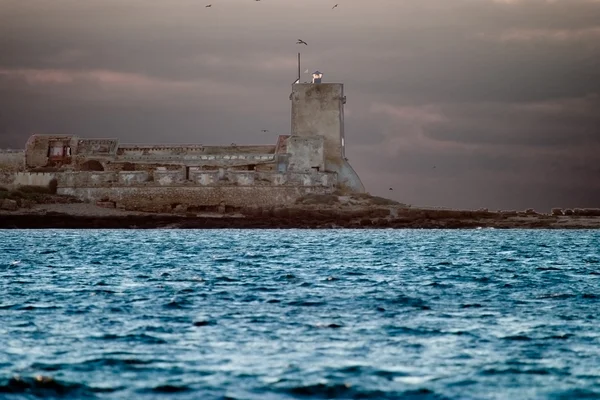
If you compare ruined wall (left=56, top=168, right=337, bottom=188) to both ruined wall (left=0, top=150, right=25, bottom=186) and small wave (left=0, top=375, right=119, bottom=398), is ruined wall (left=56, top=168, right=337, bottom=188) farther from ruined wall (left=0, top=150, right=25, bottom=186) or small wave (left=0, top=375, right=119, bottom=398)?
small wave (left=0, top=375, right=119, bottom=398)

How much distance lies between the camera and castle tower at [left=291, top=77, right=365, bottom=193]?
78500 mm

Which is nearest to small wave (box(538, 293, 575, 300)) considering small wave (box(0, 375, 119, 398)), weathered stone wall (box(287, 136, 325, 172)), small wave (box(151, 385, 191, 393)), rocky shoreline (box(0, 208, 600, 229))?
small wave (box(151, 385, 191, 393))

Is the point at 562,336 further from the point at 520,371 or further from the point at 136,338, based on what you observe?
the point at 136,338

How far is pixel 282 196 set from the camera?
71.1 m

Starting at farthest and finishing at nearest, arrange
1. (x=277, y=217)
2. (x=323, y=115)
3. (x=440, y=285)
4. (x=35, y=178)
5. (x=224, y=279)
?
(x=323, y=115), (x=35, y=178), (x=277, y=217), (x=224, y=279), (x=440, y=285)

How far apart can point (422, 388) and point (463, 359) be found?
6.30 ft

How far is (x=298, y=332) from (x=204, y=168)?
59.6 metres

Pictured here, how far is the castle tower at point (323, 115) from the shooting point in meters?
78.5

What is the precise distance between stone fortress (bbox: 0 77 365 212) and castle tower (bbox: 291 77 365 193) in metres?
0.07

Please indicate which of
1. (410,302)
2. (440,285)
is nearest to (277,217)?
(440,285)

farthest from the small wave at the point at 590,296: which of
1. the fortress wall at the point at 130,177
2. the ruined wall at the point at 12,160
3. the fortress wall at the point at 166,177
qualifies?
the ruined wall at the point at 12,160

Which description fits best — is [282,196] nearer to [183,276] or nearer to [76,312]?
[183,276]

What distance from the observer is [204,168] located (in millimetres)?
75062

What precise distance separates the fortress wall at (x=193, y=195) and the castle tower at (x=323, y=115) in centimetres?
660
